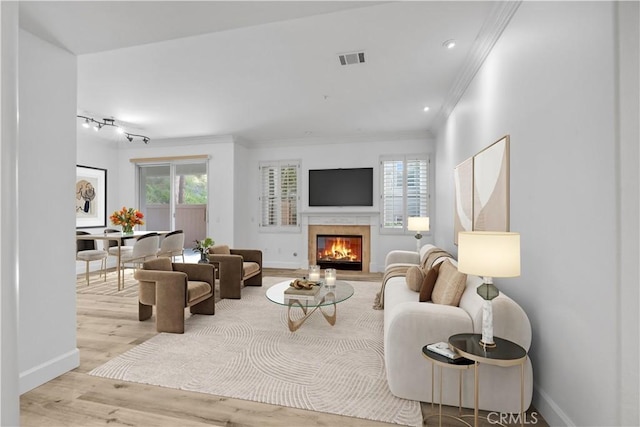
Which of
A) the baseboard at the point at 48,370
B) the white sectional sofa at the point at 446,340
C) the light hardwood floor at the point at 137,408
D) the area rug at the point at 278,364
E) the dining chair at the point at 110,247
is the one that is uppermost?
the dining chair at the point at 110,247

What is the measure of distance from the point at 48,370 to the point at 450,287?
3.04m

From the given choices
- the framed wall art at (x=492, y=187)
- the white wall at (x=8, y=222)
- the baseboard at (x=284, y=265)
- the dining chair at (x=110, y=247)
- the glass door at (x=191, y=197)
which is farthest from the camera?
the glass door at (x=191, y=197)

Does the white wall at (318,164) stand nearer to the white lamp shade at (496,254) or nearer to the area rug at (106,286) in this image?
the area rug at (106,286)

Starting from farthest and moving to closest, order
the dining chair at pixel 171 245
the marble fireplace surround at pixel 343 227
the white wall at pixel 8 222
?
the marble fireplace surround at pixel 343 227
the dining chair at pixel 171 245
the white wall at pixel 8 222

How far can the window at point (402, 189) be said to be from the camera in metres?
5.94

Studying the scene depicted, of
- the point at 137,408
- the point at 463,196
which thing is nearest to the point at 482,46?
the point at 463,196

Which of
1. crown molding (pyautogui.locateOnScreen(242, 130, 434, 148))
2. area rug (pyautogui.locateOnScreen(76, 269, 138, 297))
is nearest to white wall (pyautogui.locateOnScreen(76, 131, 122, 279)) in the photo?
area rug (pyautogui.locateOnScreen(76, 269, 138, 297))

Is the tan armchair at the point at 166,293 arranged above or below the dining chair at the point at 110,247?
below

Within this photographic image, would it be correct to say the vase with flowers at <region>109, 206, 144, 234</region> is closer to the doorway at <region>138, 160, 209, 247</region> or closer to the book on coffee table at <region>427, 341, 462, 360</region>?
the doorway at <region>138, 160, 209, 247</region>

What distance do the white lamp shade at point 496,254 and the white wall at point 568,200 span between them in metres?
0.29

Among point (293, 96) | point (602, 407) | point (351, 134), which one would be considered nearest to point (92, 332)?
point (293, 96)

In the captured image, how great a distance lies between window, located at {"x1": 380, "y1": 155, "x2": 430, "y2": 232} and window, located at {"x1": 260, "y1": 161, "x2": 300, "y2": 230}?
6.09 ft

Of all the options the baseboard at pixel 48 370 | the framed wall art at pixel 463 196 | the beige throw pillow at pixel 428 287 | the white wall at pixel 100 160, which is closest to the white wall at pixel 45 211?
the baseboard at pixel 48 370

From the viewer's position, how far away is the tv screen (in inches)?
243
